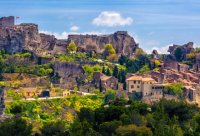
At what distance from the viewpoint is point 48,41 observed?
90.9 metres

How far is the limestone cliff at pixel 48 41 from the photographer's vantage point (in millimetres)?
84438

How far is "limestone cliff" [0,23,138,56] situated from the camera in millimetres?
84438

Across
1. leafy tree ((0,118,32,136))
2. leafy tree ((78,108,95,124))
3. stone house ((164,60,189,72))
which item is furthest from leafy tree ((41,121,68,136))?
stone house ((164,60,189,72))

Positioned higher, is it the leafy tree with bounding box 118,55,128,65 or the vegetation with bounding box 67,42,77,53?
the vegetation with bounding box 67,42,77,53

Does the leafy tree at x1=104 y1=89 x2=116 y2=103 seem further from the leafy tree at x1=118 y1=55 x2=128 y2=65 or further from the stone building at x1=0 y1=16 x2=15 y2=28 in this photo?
the stone building at x1=0 y1=16 x2=15 y2=28

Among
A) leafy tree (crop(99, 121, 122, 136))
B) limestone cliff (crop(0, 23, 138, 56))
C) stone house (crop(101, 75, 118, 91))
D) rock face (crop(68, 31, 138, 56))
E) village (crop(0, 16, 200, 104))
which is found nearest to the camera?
leafy tree (crop(99, 121, 122, 136))

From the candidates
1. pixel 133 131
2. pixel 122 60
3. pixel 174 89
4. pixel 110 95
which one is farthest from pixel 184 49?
pixel 133 131

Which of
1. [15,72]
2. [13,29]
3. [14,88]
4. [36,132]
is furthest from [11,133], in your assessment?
[13,29]

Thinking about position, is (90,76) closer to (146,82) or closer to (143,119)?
(146,82)

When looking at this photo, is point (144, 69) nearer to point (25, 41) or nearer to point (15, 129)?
point (25, 41)

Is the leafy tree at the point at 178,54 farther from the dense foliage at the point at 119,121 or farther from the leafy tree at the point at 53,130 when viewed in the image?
the leafy tree at the point at 53,130

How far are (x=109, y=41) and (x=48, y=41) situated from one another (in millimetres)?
8906

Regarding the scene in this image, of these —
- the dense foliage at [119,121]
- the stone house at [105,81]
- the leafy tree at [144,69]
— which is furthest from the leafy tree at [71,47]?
the dense foliage at [119,121]

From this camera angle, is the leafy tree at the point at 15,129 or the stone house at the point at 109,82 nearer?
the leafy tree at the point at 15,129
